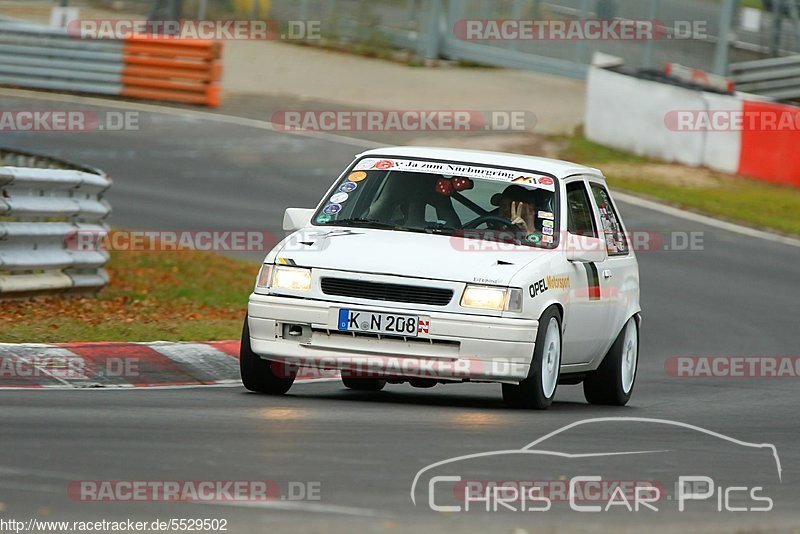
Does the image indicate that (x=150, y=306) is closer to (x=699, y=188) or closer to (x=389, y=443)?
(x=389, y=443)

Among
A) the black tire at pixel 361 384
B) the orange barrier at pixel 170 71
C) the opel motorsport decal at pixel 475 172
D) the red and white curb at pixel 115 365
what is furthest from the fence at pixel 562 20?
the red and white curb at pixel 115 365

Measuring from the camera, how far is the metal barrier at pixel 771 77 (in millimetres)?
29219

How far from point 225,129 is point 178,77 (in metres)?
2.35

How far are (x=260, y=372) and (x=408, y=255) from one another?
3.86ft

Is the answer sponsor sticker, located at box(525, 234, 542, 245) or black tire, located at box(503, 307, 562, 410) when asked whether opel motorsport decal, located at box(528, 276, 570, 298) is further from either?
sponsor sticker, located at box(525, 234, 542, 245)

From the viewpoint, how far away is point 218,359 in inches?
435

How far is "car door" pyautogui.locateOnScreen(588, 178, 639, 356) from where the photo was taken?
10742 mm

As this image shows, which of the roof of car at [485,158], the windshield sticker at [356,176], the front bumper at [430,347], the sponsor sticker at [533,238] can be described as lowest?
→ the front bumper at [430,347]

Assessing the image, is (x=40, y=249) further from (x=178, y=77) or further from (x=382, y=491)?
(x=178, y=77)

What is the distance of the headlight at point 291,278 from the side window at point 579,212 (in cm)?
A: 193

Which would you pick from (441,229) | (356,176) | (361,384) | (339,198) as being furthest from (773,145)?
(441,229)

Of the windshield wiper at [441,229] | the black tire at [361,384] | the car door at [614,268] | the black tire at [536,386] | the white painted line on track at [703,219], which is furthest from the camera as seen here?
the white painted line on track at [703,219]

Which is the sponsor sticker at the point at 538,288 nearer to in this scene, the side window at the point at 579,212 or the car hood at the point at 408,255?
the car hood at the point at 408,255

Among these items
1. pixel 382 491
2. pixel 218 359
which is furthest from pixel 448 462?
pixel 218 359
